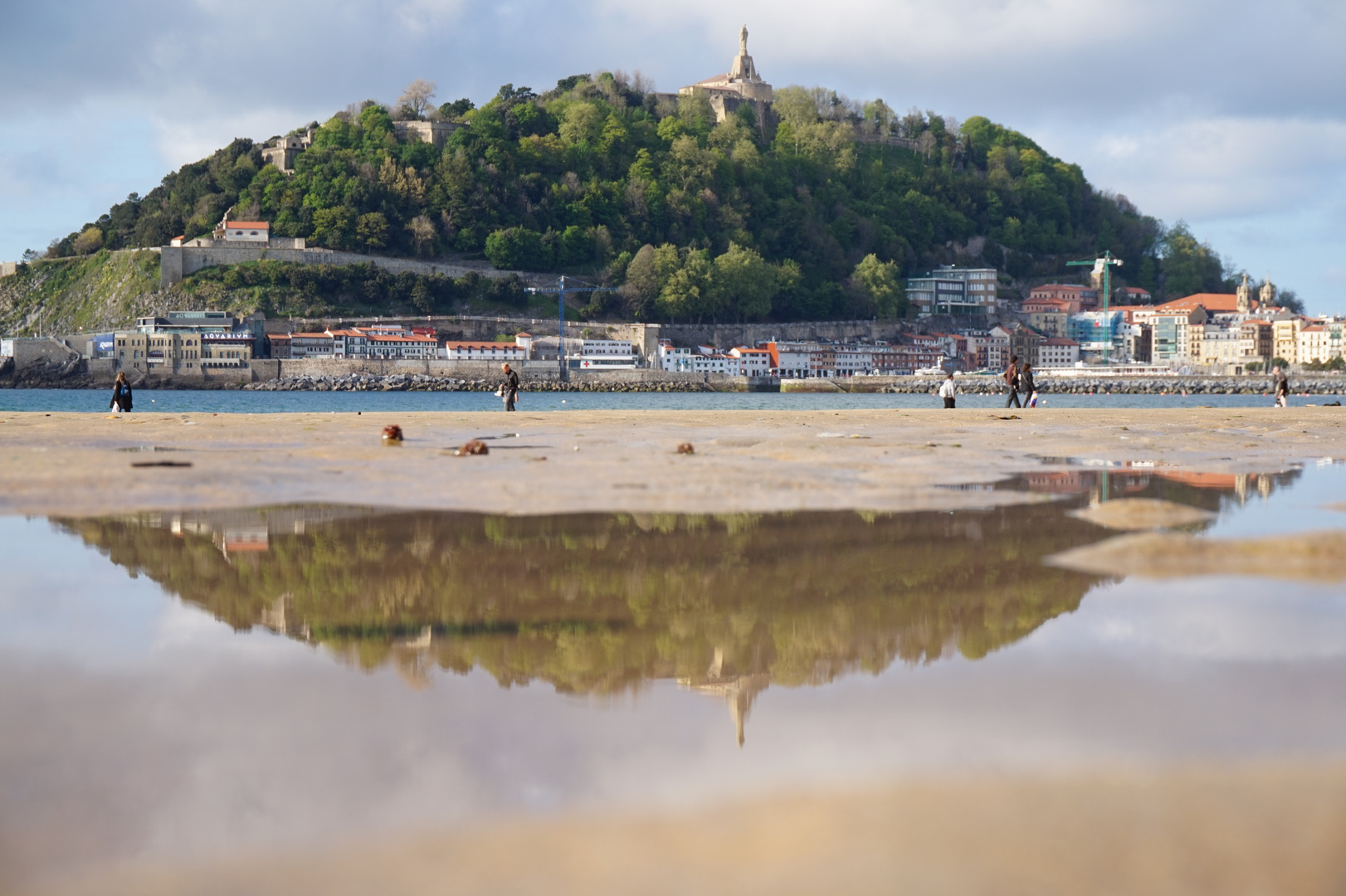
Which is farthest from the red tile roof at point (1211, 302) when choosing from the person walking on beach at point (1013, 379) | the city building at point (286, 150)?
the person walking on beach at point (1013, 379)

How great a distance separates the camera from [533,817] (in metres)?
3.02

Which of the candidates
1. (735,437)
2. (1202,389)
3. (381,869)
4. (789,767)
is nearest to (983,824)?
(789,767)

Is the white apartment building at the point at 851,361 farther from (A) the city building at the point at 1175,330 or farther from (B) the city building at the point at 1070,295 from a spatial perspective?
(B) the city building at the point at 1070,295

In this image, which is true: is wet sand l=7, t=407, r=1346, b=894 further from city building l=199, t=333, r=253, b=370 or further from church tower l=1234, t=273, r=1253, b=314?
church tower l=1234, t=273, r=1253, b=314

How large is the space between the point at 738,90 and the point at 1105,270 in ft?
161

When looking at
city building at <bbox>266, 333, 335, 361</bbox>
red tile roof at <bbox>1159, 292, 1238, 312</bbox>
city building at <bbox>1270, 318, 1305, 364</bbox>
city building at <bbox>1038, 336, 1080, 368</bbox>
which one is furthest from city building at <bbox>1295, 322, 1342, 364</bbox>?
city building at <bbox>266, 333, 335, 361</bbox>

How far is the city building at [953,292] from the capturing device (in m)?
147

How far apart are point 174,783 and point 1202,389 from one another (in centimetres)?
11531

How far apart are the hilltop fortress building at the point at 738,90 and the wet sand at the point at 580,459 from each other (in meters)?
134

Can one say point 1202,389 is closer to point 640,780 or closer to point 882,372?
point 882,372

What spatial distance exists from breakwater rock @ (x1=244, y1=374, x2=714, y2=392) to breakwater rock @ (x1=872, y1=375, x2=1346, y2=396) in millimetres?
20488

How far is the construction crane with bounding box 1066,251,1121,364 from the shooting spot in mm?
145250

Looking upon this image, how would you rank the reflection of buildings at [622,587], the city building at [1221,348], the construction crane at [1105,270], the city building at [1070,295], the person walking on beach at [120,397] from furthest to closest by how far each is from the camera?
the city building at [1070,295] < the construction crane at [1105,270] < the city building at [1221,348] < the person walking on beach at [120,397] < the reflection of buildings at [622,587]

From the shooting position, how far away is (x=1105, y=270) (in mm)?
147750
